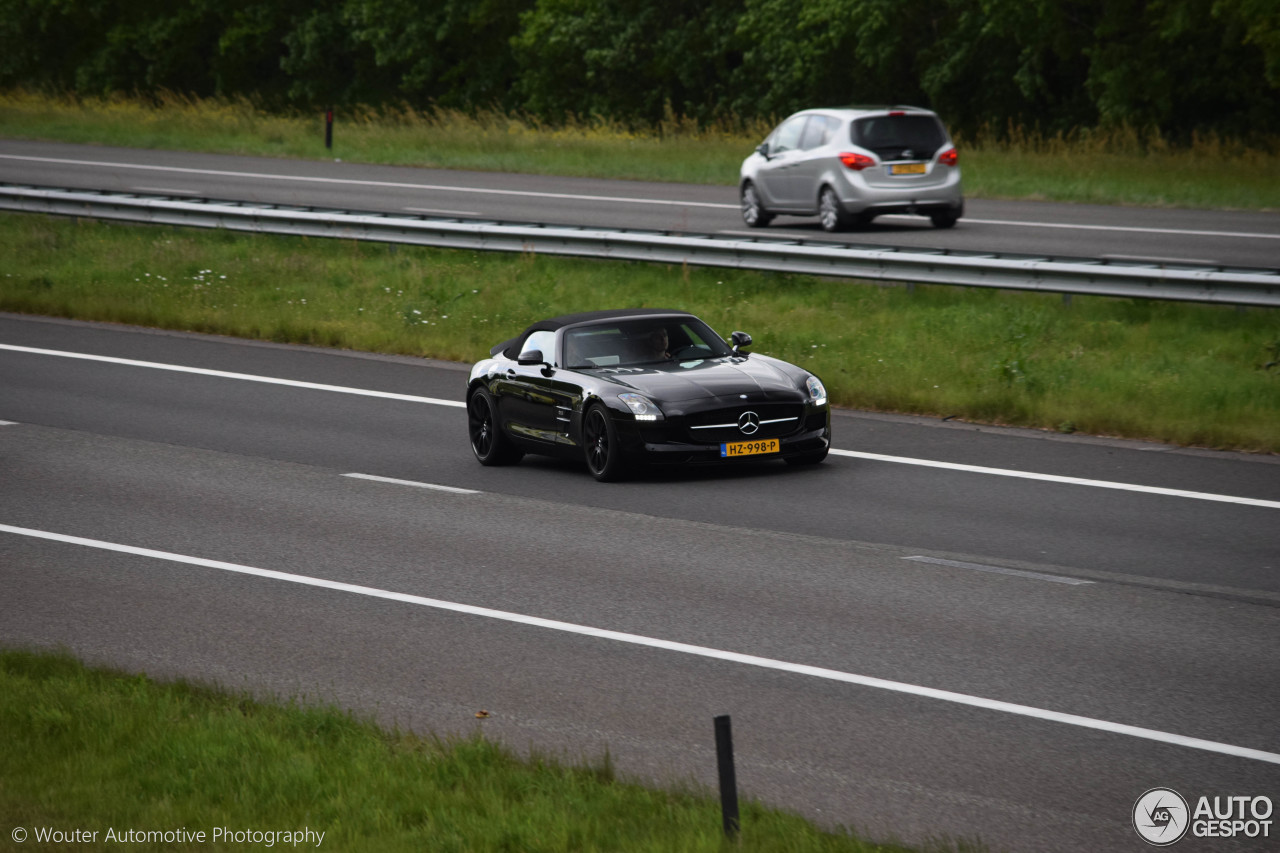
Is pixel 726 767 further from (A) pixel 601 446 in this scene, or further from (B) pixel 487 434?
(B) pixel 487 434

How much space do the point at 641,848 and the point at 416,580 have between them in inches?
202

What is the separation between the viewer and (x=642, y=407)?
13281 mm

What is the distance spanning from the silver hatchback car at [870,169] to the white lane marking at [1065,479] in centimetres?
1191

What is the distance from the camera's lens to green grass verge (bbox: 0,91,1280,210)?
32062mm

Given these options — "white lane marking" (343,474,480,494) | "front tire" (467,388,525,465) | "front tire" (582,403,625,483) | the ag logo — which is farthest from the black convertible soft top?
the ag logo

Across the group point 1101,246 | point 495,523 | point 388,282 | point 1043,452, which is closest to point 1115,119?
point 1101,246

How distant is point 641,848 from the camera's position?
18.4 ft

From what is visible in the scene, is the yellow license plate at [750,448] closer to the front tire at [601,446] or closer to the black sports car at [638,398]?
the black sports car at [638,398]

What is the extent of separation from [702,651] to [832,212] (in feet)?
60.4

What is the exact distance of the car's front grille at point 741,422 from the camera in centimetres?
1330

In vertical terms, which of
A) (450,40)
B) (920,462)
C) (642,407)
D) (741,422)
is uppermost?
(450,40)

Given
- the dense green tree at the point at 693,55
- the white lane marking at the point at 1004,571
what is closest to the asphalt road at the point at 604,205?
the white lane marking at the point at 1004,571

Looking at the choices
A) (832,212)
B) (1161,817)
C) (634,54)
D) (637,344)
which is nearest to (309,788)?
(1161,817)

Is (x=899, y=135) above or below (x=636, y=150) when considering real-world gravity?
above
